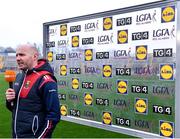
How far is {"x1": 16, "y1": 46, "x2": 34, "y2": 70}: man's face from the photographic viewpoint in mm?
2625

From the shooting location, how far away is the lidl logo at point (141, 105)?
4.55m

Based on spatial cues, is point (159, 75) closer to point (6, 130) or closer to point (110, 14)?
point (110, 14)

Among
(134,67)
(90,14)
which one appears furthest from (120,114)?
(90,14)

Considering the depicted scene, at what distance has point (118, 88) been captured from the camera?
16.4 ft

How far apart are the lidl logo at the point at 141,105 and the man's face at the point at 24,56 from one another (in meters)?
2.38

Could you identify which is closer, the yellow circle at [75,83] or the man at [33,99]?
the man at [33,99]

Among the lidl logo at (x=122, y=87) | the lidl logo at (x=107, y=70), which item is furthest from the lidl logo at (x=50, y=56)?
the lidl logo at (x=122, y=87)

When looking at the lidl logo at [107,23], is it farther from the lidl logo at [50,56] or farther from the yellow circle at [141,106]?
the lidl logo at [50,56]

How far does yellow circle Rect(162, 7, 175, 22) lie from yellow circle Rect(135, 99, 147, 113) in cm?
125

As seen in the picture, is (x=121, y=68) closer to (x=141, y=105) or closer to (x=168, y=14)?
(x=141, y=105)

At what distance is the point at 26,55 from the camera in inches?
104

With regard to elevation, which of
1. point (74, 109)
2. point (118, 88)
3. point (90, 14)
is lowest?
point (74, 109)

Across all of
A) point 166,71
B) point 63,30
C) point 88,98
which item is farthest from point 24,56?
point 63,30

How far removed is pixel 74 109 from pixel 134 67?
6.22ft
